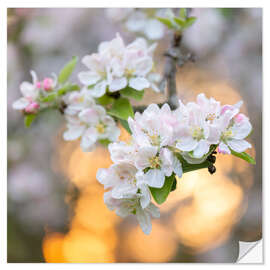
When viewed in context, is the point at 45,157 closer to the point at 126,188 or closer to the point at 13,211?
the point at 13,211

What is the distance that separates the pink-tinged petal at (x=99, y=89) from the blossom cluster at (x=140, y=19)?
61cm

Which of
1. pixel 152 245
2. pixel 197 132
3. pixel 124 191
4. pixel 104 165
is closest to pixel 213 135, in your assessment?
pixel 197 132

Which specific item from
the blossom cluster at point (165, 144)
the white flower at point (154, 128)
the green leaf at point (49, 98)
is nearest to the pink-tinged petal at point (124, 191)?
the blossom cluster at point (165, 144)

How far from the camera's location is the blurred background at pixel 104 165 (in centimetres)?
256

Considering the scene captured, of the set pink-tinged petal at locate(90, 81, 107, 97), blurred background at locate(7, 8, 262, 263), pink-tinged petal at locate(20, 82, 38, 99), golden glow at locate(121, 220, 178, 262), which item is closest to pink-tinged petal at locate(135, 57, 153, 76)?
pink-tinged petal at locate(90, 81, 107, 97)

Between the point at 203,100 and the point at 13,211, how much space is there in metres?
2.19

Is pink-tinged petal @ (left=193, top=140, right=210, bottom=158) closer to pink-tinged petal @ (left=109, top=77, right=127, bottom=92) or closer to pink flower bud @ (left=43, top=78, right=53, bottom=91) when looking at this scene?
pink-tinged petal @ (left=109, top=77, right=127, bottom=92)

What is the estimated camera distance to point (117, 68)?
45.4 inches

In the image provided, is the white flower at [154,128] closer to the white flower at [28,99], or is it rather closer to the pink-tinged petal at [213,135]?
the pink-tinged petal at [213,135]

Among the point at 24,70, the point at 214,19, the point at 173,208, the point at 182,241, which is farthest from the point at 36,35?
the point at 182,241

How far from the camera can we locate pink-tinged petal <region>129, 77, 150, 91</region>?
1145mm

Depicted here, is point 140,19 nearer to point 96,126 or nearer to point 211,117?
point 96,126

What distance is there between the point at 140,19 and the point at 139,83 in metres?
0.67

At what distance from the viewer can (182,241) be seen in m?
3.18
